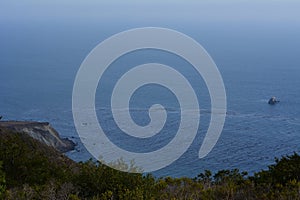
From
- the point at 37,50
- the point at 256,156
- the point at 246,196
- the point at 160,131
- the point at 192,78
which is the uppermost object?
the point at 37,50

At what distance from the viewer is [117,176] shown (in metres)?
6.77

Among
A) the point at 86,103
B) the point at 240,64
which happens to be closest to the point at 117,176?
the point at 86,103

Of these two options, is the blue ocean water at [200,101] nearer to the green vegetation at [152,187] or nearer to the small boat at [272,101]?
the small boat at [272,101]

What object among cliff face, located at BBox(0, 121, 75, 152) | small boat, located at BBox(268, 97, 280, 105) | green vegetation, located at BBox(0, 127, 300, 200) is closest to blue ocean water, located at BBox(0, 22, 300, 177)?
small boat, located at BBox(268, 97, 280, 105)

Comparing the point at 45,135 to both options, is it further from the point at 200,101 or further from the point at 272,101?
the point at 272,101

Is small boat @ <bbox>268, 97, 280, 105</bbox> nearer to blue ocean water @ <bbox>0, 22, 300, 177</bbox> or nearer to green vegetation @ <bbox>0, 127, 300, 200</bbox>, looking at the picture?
blue ocean water @ <bbox>0, 22, 300, 177</bbox>

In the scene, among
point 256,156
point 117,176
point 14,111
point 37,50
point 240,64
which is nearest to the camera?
point 117,176

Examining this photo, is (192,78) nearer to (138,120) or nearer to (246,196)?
(138,120)

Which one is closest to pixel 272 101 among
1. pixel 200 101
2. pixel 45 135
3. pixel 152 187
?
pixel 200 101

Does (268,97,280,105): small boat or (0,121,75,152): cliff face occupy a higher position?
(268,97,280,105): small boat

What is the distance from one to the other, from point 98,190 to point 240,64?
83360mm

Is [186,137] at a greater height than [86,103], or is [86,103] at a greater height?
[86,103]

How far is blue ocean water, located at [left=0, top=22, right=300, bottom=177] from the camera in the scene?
1535 inches

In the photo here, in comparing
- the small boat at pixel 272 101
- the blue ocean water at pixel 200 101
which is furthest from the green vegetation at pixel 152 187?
the small boat at pixel 272 101
